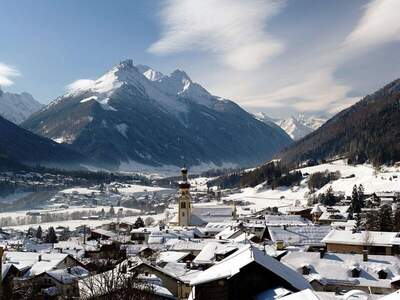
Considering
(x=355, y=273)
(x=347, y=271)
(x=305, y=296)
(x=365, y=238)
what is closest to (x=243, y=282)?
(x=305, y=296)

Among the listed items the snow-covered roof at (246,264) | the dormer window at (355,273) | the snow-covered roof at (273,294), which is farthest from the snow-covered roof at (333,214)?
the snow-covered roof at (273,294)

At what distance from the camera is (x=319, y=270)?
45.1 m

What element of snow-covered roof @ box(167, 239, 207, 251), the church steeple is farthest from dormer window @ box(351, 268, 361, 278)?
the church steeple

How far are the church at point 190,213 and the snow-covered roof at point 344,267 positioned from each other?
264 ft

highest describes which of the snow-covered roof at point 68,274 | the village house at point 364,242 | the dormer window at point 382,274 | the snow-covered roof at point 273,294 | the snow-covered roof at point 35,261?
the snow-covered roof at point 273,294

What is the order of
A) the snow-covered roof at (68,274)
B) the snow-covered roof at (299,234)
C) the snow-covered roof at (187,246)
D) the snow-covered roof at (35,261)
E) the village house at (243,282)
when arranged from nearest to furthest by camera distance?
the village house at (243,282) → the snow-covered roof at (68,274) → the snow-covered roof at (35,261) → the snow-covered roof at (187,246) → the snow-covered roof at (299,234)

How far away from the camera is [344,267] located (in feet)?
148

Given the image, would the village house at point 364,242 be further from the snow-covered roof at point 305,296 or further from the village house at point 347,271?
the snow-covered roof at point 305,296

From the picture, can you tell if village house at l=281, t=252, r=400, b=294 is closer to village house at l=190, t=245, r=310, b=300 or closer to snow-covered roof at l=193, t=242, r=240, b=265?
snow-covered roof at l=193, t=242, r=240, b=265

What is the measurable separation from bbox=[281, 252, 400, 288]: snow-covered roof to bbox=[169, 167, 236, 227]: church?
80609 mm

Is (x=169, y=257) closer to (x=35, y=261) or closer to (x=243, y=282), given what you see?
(x=35, y=261)

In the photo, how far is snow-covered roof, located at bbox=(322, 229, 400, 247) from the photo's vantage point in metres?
59.7

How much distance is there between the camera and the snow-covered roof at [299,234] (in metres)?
77.0

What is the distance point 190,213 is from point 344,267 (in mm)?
89453
